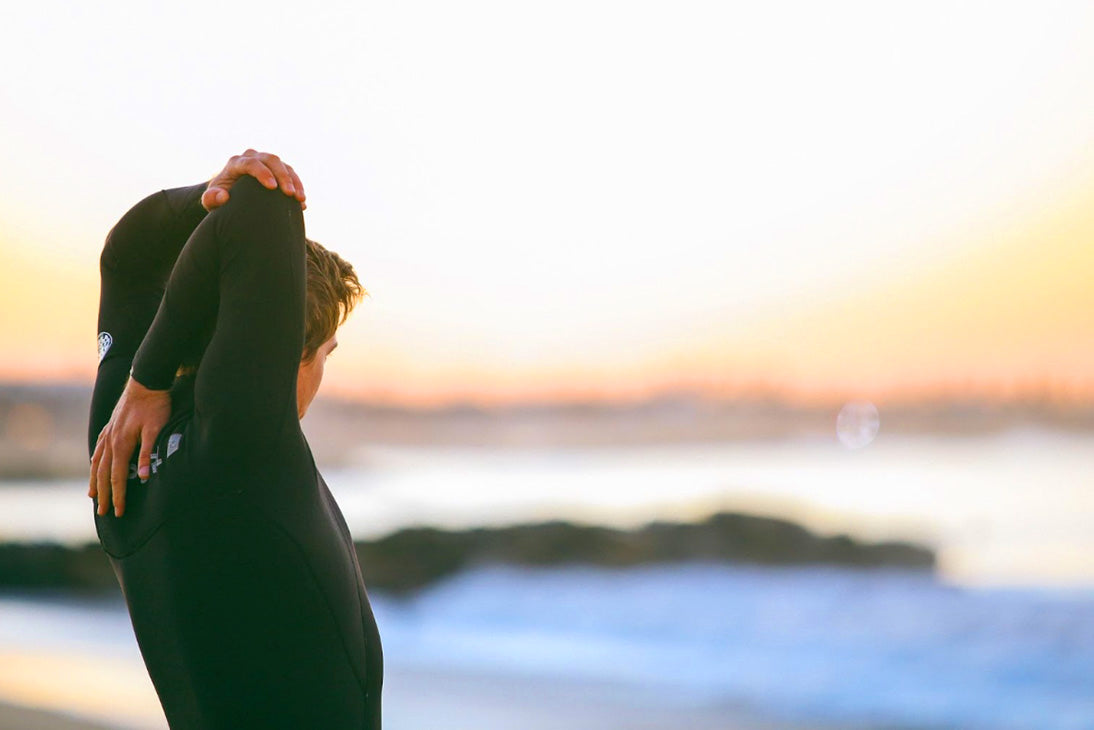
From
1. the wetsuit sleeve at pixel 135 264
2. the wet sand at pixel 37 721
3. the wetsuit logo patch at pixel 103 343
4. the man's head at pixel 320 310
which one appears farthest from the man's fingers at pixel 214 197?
the wet sand at pixel 37 721

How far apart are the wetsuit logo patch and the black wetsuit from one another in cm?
21

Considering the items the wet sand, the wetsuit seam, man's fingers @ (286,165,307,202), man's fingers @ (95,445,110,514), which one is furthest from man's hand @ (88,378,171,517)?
the wet sand

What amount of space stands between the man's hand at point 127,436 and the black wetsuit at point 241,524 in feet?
0.03

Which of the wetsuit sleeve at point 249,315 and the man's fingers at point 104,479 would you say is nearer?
the wetsuit sleeve at point 249,315

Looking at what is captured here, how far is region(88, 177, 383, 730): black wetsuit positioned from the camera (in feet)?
2.97

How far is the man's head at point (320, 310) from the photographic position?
1036 millimetres

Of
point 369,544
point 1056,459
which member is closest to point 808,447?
point 1056,459

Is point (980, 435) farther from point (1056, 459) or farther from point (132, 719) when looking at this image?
point (132, 719)

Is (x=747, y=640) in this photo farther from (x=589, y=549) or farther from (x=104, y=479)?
(x=104, y=479)

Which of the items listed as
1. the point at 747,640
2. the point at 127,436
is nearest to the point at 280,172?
the point at 127,436

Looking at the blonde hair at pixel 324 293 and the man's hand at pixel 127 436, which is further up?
the blonde hair at pixel 324 293

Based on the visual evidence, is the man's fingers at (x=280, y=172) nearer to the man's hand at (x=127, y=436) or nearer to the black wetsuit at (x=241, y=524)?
the black wetsuit at (x=241, y=524)

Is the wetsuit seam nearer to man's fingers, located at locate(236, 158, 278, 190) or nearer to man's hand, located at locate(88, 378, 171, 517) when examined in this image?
man's hand, located at locate(88, 378, 171, 517)

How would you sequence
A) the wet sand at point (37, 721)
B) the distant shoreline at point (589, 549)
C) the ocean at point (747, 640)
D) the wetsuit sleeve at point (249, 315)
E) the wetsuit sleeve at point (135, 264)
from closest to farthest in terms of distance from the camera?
the wetsuit sleeve at point (249, 315), the wetsuit sleeve at point (135, 264), the wet sand at point (37, 721), the ocean at point (747, 640), the distant shoreline at point (589, 549)
